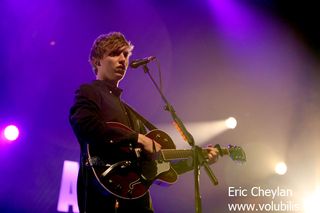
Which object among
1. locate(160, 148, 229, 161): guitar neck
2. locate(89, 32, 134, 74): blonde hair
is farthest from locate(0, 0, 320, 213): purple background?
locate(160, 148, 229, 161): guitar neck

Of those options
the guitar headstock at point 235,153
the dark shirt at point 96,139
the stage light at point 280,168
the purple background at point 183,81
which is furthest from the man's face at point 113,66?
the stage light at point 280,168

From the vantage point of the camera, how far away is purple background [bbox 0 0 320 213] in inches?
258

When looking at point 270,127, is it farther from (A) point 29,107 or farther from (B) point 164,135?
(B) point 164,135

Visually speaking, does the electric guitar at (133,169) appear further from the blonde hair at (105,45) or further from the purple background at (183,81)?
the purple background at (183,81)

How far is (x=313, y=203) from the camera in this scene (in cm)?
694

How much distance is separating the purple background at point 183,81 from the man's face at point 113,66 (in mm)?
3843

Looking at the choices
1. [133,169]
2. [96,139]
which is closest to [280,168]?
[133,169]

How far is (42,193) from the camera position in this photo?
6574 millimetres

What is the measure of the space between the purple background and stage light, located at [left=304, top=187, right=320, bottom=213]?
0.57ft

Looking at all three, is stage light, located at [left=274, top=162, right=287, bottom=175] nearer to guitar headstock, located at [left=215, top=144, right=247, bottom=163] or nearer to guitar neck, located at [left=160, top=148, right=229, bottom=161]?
guitar headstock, located at [left=215, top=144, right=247, bottom=163]

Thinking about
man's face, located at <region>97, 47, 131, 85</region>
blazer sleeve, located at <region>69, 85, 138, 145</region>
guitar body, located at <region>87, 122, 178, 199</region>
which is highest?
man's face, located at <region>97, 47, 131, 85</region>

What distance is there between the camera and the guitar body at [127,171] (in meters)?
2.54

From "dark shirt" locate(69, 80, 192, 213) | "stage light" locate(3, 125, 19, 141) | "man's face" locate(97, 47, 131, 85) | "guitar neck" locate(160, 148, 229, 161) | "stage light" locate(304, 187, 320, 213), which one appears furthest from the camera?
"stage light" locate(304, 187, 320, 213)

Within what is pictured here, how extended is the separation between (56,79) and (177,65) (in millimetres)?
2315
